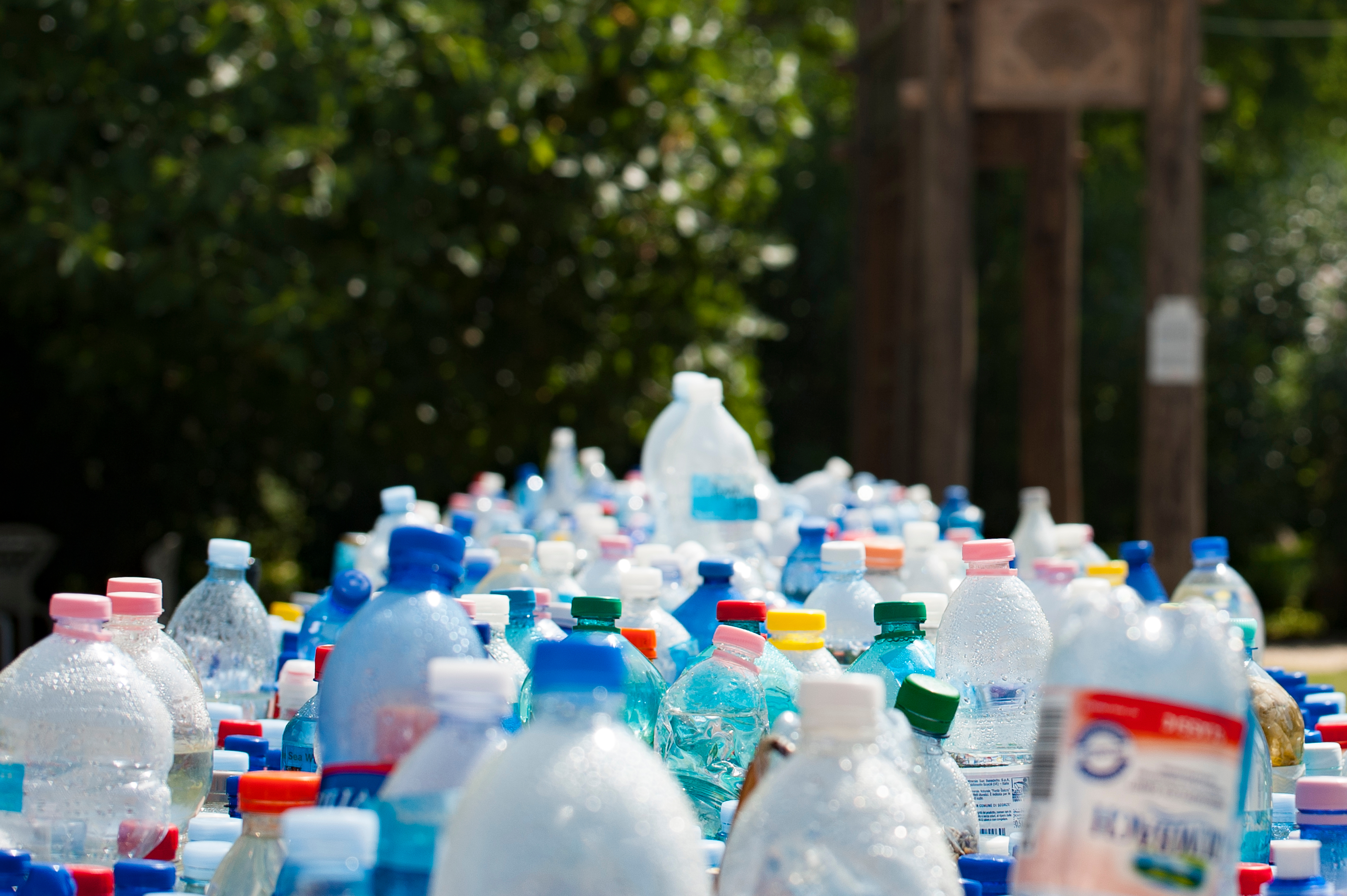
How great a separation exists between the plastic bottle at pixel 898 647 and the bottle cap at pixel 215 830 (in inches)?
35.3

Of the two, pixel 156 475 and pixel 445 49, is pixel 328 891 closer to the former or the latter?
pixel 445 49

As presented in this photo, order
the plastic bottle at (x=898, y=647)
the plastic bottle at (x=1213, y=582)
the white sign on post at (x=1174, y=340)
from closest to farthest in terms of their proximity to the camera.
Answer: the plastic bottle at (x=898, y=647)
the plastic bottle at (x=1213, y=582)
the white sign on post at (x=1174, y=340)

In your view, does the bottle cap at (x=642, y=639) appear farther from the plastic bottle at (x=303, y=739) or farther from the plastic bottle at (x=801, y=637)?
the plastic bottle at (x=303, y=739)

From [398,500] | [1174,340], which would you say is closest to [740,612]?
[398,500]

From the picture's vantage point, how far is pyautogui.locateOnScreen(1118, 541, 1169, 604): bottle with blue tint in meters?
2.92

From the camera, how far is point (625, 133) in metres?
7.82

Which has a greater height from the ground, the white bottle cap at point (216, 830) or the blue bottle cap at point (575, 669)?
the blue bottle cap at point (575, 669)

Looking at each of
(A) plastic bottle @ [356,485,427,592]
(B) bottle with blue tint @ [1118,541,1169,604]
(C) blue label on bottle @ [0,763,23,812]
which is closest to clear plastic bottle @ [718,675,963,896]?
(C) blue label on bottle @ [0,763,23,812]

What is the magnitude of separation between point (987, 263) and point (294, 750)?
11376 millimetres

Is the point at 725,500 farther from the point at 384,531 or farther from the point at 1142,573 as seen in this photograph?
the point at 1142,573

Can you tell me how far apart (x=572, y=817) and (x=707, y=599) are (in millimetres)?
1439

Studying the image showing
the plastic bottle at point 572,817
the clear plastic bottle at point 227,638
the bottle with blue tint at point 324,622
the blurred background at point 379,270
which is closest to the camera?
the plastic bottle at point 572,817

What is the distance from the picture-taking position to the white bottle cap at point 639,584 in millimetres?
2420

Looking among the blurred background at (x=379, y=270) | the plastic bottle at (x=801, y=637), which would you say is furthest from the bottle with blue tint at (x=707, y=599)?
the blurred background at (x=379, y=270)
